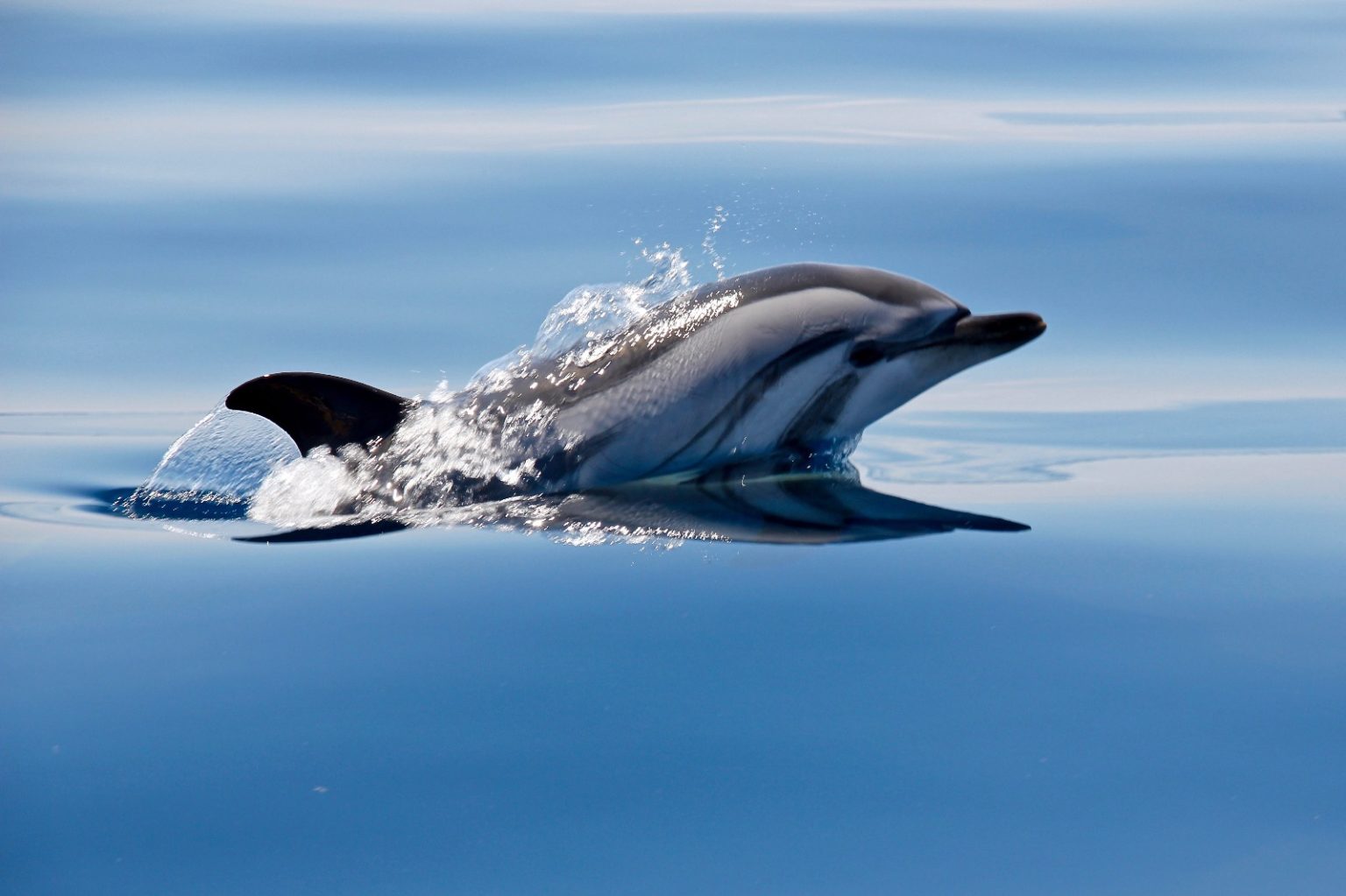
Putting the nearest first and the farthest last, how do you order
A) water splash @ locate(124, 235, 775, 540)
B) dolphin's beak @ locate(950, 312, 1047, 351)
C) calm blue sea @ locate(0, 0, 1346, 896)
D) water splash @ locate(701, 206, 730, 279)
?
calm blue sea @ locate(0, 0, 1346, 896), water splash @ locate(124, 235, 775, 540), dolphin's beak @ locate(950, 312, 1047, 351), water splash @ locate(701, 206, 730, 279)

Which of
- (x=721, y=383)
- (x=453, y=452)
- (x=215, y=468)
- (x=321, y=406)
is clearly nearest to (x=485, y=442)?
(x=453, y=452)

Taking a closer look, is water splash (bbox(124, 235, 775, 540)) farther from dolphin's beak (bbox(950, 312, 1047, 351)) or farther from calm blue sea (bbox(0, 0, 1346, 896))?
dolphin's beak (bbox(950, 312, 1047, 351))

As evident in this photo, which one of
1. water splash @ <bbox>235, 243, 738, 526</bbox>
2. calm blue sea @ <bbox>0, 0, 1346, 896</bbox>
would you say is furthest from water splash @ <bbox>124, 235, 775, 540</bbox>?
calm blue sea @ <bbox>0, 0, 1346, 896</bbox>

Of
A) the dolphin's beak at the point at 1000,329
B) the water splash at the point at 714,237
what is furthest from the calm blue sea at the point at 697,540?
the dolphin's beak at the point at 1000,329

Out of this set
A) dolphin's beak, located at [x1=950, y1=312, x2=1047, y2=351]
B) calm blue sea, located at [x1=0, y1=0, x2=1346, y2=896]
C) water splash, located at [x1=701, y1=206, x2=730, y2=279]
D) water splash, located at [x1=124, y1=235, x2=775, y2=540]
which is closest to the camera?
calm blue sea, located at [x1=0, y1=0, x2=1346, y2=896]

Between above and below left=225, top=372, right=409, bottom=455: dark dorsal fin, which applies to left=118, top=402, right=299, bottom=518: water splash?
below

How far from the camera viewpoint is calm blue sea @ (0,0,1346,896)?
308 centimetres

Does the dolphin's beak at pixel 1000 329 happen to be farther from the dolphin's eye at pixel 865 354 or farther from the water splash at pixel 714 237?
the water splash at pixel 714 237

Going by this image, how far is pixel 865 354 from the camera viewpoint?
5680mm

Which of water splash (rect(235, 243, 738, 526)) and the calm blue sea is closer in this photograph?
the calm blue sea

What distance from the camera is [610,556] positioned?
4.57 m

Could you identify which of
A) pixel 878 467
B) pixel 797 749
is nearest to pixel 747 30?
pixel 878 467

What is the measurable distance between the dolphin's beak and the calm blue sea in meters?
0.46

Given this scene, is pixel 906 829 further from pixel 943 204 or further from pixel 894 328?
pixel 943 204
